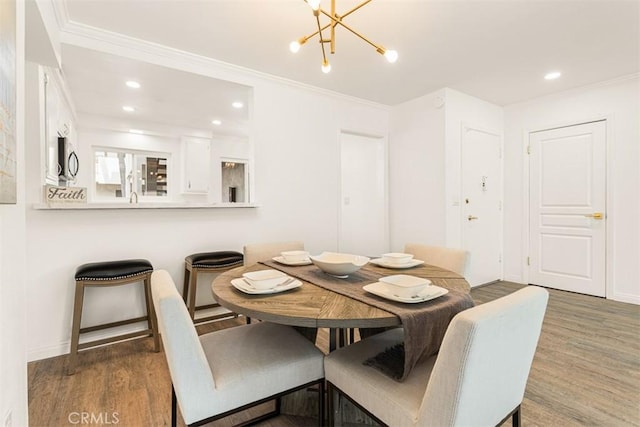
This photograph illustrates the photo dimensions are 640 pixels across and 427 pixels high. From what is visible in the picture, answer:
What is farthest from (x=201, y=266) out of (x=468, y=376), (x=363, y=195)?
(x=363, y=195)

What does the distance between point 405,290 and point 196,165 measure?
527 centimetres

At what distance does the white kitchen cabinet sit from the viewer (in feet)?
18.2

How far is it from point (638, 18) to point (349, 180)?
130 inches

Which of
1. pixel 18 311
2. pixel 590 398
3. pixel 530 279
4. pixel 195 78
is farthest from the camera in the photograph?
pixel 530 279

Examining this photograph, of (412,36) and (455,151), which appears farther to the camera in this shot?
(455,151)

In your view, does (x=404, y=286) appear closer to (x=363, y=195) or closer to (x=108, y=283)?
(x=108, y=283)

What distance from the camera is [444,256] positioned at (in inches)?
84.3

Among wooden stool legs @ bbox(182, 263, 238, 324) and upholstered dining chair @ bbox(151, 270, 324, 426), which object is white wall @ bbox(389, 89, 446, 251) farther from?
upholstered dining chair @ bbox(151, 270, 324, 426)

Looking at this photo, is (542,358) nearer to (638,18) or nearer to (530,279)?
(530,279)

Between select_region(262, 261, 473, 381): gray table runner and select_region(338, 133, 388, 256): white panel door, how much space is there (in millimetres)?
2734

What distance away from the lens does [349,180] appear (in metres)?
4.80

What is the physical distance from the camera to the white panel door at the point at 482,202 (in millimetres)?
3838

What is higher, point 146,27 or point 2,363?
point 146,27

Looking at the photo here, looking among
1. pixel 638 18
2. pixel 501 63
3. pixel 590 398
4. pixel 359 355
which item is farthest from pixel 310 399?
pixel 638 18
